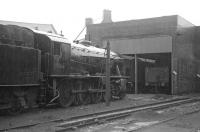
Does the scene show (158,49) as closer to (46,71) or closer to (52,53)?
(52,53)

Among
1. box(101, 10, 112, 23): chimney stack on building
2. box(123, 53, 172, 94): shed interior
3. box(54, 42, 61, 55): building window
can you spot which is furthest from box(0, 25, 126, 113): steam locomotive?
box(101, 10, 112, 23): chimney stack on building

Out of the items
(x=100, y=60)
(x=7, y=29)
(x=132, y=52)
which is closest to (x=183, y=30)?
(x=132, y=52)

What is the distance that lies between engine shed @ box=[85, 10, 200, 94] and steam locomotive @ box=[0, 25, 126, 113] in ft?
31.8

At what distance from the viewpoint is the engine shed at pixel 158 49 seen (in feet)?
102

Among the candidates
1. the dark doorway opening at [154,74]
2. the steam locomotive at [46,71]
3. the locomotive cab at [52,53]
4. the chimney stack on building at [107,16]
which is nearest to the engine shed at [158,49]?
the dark doorway opening at [154,74]

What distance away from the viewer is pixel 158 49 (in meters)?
30.8

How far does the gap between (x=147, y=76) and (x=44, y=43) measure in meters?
19.9

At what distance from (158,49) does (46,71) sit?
17.0 meters

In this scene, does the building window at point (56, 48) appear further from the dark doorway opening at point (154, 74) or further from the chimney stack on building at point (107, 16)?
the chimney stack on building at point (107, 16)

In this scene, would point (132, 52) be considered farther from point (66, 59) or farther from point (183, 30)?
point (66, 59)

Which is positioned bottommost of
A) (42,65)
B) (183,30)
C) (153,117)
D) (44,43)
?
(153,117)

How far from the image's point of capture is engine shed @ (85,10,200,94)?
3094 cm

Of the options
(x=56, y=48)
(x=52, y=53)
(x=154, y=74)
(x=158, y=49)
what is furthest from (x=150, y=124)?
(x=154, y=74)

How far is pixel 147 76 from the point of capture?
1356 inches
